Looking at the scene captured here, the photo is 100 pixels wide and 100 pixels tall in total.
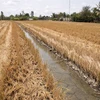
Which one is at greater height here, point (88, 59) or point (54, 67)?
point (88, 59)

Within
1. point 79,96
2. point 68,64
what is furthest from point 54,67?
point 79,96

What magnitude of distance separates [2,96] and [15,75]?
6.85 ft

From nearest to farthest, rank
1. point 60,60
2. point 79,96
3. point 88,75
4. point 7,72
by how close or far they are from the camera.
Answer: point 79,96, point 7,72, point 88,75, point 60,60

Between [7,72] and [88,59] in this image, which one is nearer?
[7,72]

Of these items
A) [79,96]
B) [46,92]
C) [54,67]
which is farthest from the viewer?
[54,67]

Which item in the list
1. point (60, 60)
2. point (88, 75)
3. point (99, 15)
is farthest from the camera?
point (99, 15)

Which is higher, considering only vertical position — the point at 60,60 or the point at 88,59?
the point at 88,59

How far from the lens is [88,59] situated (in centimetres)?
840

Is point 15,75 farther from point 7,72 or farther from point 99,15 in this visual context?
point 99,15

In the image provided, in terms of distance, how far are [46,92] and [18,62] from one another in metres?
3.62

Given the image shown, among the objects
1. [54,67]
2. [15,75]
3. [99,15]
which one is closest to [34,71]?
[15,75]

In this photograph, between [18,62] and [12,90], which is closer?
[12,90]

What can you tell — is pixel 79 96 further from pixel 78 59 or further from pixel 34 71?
pixel 78 59

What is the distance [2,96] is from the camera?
5.32 metres
